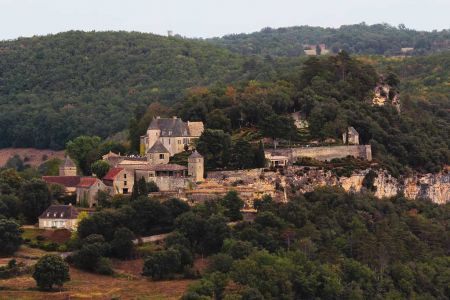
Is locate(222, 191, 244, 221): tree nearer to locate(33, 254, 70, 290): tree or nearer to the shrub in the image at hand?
the shrub

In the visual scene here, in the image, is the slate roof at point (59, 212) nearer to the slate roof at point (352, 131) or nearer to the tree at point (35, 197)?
the tree at point (35, 197)

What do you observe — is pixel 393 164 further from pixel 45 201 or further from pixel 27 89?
pixel 27 89

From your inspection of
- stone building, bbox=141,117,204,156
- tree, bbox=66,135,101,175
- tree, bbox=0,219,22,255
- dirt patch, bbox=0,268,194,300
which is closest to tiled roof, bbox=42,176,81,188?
tree, bbox=66,135,101,175

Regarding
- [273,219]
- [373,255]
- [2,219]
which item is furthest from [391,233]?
[2,219]

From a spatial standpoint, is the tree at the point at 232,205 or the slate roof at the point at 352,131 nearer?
the tree at the point at 232,205

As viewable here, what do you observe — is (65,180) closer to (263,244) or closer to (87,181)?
(87,181)

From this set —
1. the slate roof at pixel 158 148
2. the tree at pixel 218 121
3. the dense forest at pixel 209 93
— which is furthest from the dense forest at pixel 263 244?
the tree at pixel 218 121
